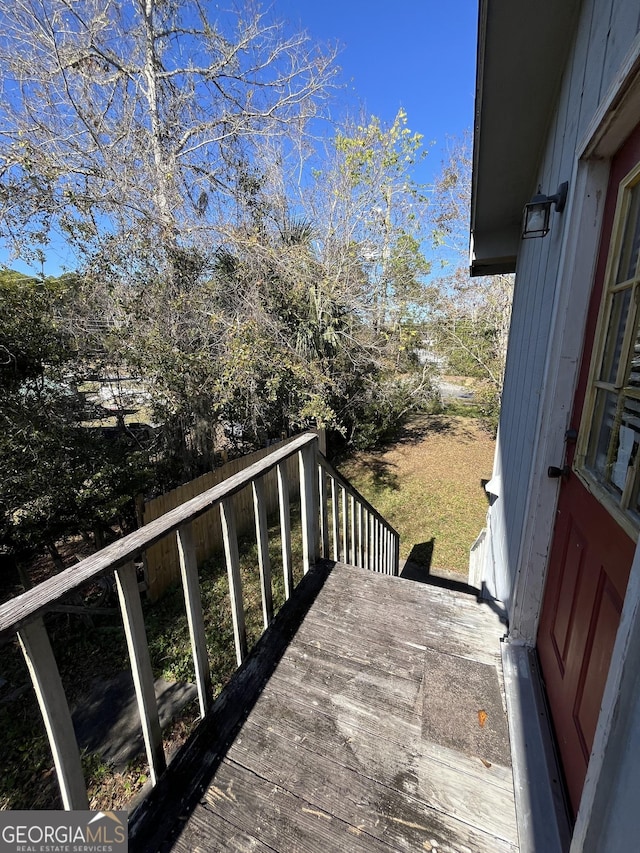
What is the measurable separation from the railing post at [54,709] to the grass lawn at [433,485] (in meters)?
4.78

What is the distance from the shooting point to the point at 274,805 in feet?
3.76

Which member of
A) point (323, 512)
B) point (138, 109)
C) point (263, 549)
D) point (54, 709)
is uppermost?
point (138, 109)

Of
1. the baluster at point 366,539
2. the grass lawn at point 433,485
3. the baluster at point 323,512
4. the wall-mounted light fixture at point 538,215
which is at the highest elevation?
the wall-mounted light fixture at point 538,215

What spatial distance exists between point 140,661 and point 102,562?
1.21 feet

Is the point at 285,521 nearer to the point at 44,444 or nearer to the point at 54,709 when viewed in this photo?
the point at 54,709

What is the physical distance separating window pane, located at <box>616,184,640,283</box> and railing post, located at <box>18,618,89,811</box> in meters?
1.78

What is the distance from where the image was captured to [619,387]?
1072 mm

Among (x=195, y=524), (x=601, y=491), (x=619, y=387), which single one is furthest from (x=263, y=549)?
(x=195, y=524)

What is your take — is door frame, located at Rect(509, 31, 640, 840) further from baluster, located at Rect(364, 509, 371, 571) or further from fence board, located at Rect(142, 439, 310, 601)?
fence board, located at Rect(142, 439, 310, 601)

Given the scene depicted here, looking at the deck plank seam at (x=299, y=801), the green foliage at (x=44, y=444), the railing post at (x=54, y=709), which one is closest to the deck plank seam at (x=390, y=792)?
the deck plank seam at (x=299, y=801)

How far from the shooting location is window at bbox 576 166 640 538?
38.8 inches

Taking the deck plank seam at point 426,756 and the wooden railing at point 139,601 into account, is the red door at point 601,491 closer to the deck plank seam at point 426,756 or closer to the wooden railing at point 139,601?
the deck plank seam at point 426,756

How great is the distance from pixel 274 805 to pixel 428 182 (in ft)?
34.2

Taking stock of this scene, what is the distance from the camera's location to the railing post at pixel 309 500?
6.84 ft
